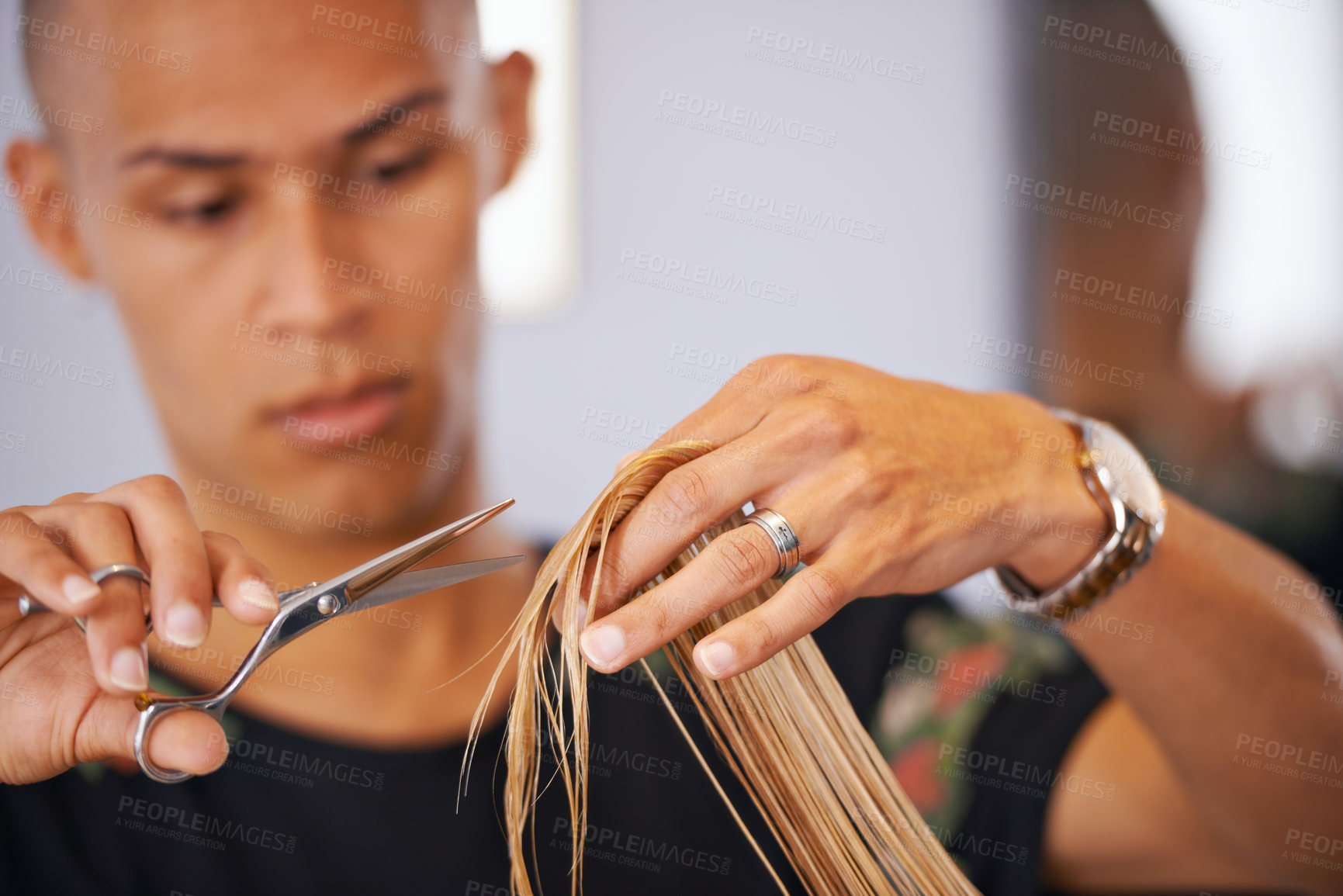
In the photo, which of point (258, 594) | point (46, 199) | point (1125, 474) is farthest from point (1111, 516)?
point (46, 199)

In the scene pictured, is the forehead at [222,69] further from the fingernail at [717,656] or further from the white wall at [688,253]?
the fingernail at [717,656]

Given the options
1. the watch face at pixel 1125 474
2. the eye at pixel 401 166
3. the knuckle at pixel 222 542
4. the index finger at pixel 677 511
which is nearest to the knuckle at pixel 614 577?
the index finger at pixel 677 511

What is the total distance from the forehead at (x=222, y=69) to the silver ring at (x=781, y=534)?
103 centimetres

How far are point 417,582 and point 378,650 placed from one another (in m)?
0.79

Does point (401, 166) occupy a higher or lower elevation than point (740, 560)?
higher

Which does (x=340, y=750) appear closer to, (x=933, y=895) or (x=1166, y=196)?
(x=933, y=895)

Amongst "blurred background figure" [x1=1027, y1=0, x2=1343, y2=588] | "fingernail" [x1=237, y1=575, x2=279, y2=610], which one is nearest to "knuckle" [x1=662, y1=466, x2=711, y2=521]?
"fingernail" [x1=237, y1=575, x2=279, y2=610]

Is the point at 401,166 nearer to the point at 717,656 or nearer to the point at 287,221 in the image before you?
the point at 287,221

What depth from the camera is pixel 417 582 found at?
86 cm

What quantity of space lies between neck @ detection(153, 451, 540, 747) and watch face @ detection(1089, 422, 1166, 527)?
3.02 ft

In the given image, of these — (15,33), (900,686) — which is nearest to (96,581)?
(15,33)

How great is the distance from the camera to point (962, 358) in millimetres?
2309

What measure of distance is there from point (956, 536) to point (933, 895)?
43cm

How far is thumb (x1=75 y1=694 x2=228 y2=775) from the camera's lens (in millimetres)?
784
